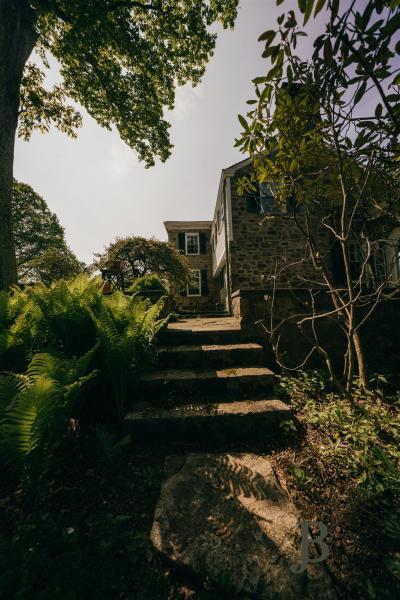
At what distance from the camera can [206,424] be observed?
2.03 metres

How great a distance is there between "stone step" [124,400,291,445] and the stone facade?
11.7 m

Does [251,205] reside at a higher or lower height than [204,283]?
higher

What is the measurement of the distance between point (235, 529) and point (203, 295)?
13.0 metres

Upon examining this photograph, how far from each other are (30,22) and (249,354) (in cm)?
881

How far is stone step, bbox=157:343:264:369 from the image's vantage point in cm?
294

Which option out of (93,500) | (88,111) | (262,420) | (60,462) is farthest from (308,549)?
(88,111)

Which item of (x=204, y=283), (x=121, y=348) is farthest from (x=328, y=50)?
(x=204, y=283)

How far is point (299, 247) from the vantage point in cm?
845

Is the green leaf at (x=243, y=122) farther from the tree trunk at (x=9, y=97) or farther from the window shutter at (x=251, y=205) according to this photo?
A: the window shutter at (x=251, y=205)

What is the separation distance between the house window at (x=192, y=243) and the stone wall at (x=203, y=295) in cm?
29

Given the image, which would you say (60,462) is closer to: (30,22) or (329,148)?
(329,148)

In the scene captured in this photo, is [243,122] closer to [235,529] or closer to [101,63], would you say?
[235,529]

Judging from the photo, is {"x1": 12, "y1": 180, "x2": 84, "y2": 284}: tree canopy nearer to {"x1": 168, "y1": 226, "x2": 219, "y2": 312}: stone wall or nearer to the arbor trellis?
{"x1": 168, "y1": 226, "x2": 219, "y2": 312}: stone wall

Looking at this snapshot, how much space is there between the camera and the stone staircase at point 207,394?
2029 millimetres
